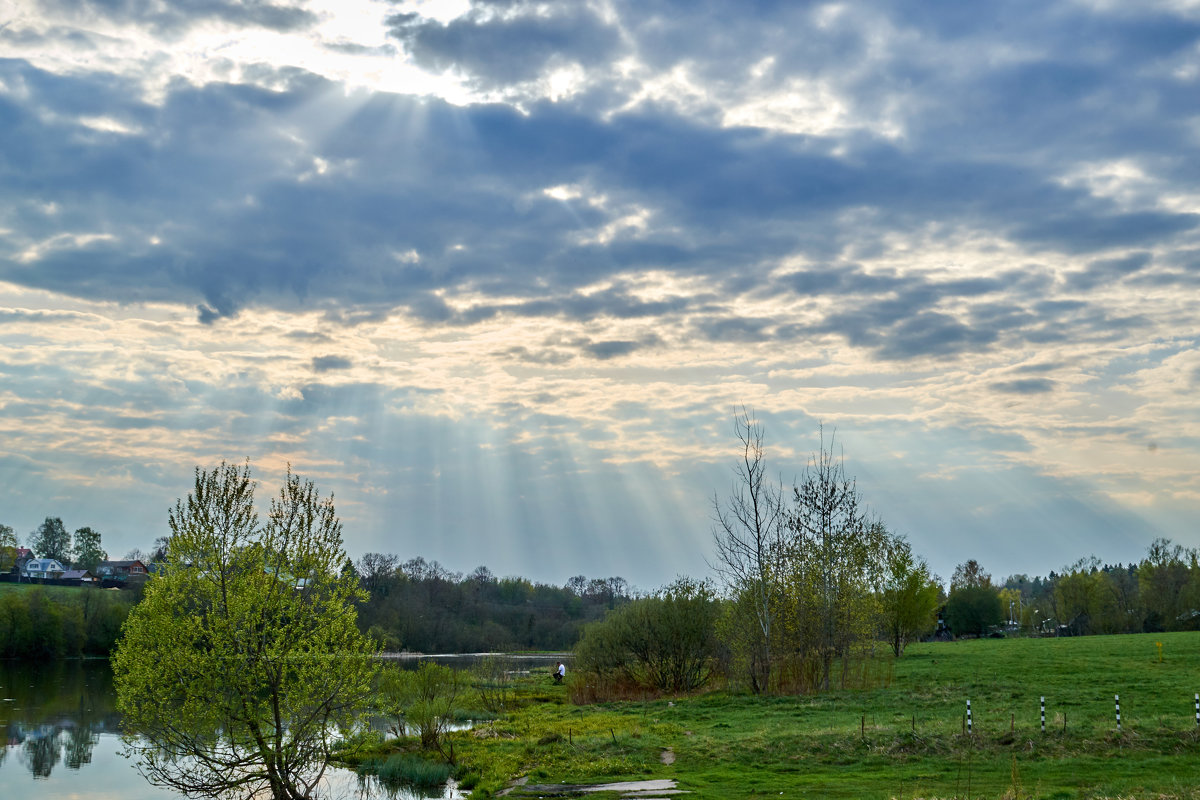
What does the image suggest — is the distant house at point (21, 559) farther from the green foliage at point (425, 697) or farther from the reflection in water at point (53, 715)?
the green foliage at point (425, 697)

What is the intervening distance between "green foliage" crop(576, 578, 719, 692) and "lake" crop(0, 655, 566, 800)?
16651 mm

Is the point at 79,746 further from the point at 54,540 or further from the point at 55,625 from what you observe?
the point at 54,540

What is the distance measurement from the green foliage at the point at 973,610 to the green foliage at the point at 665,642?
62715 millimetres

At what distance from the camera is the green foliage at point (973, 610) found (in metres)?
92.8

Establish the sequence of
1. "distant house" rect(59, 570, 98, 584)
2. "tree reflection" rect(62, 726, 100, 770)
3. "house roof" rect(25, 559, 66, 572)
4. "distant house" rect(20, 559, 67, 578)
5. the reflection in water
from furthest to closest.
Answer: "house roof" rect(25, 559, 66, 572)
"distant house" rect(20, 559, 67, 578)
"distant house" rect(59, 570, 98, 584)
the reflection in water
"tree reflection" rect(62, 726, 100, 770)

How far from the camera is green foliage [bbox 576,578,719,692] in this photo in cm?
4025

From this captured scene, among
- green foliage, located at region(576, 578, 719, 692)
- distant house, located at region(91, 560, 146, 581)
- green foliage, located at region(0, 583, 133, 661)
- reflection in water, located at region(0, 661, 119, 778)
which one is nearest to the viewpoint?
reflection in water, located at region(0, 661, 119, 778)

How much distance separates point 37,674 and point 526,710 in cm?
4781

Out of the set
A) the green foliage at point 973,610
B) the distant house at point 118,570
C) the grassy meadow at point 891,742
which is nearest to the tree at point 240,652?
the grassy meadow at point 891,742

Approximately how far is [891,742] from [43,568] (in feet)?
548

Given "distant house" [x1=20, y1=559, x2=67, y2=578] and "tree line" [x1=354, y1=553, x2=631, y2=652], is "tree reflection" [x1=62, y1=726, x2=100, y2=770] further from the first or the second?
"distant house" [x1=20, y1=559, x2=67, y2=578]

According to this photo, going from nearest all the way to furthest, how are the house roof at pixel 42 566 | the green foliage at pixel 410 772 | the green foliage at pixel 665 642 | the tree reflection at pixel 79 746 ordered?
1. the green foliage at pixel 410 772
2. the tree reflection at pixel 79 746
3. the green foliage at pixel 665 642
4. the house roof at pixel 42 566

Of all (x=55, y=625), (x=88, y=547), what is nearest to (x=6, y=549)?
(x=88, y=547)

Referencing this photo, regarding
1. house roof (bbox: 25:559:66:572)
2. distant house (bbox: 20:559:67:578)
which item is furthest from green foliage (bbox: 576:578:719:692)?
house roof (bbox: 25:559:66:572)
